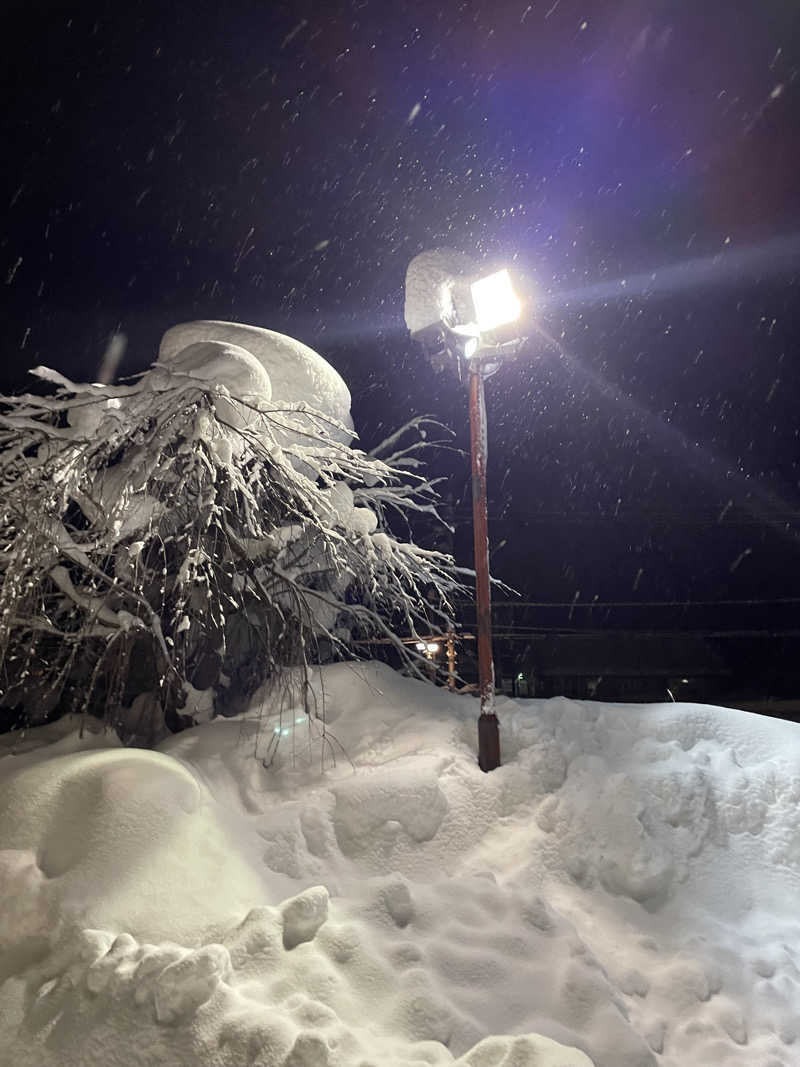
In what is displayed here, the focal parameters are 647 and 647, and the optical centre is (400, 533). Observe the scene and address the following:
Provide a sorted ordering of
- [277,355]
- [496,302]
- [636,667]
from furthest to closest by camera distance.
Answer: [636,667], [277,355], [496,302]

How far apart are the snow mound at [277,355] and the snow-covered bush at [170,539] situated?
443mm

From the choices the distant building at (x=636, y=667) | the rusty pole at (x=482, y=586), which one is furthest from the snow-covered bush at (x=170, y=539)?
the distant building at (x=636, y=667)

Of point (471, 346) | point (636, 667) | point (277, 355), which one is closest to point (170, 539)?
point (277, 355)

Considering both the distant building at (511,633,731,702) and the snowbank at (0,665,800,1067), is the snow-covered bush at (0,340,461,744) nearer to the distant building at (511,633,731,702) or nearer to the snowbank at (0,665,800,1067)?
the snowbank at (0,665,800,1067)

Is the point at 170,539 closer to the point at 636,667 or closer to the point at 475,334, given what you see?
the point at 475,334

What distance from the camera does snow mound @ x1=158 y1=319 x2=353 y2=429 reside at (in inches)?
272

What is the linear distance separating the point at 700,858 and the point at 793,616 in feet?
69.0

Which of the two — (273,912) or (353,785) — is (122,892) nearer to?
(273,912)

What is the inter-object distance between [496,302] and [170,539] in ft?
12.9

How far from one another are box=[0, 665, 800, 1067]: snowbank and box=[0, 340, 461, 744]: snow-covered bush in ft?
2.46

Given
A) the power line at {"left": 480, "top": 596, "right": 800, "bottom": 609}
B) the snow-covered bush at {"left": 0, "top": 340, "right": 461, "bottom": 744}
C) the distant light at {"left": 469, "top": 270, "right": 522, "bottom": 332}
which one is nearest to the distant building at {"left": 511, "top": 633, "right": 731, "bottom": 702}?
the power line at {"left": 480, "top": 596, "right": 800, "bottom": 609}

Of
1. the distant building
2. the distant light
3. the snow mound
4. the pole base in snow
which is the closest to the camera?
the pole base in snow

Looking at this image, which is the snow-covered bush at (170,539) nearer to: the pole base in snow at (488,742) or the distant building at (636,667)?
the pole base in snow at (488,742)

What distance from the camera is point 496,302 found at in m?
6.57
